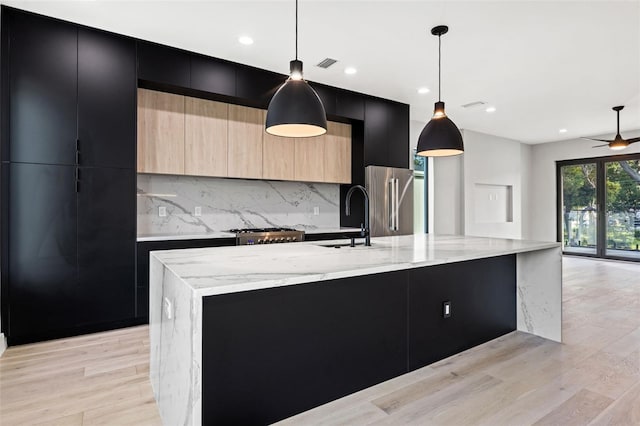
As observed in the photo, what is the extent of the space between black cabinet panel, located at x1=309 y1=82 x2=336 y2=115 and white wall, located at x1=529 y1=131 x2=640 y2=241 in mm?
6364

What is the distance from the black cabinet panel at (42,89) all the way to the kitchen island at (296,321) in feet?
5.64

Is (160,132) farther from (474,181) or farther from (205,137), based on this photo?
(474,181)

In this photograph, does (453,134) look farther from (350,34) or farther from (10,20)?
(10,20)

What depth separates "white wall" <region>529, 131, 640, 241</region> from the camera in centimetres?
802

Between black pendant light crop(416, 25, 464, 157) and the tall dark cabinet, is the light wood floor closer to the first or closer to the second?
the tall dark cabinet

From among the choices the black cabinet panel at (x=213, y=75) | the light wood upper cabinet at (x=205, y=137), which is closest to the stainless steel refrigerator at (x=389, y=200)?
the light wood upper cabinet at (x=205, y=137)

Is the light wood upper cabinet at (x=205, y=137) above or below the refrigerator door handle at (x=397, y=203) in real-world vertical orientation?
above

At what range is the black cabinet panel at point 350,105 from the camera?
471 centimetres

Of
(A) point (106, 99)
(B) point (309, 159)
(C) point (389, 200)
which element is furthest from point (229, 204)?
(C) point (389, 200)

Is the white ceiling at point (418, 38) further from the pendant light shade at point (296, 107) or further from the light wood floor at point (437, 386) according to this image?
the light wood floor at point (437, 386)

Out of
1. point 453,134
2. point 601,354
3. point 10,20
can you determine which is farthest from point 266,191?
point 601,354

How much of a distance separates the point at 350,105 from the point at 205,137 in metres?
1.99

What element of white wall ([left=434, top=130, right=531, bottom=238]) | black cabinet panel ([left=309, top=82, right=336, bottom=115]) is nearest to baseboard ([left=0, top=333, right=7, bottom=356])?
black cabinet panel ([left=309, top=82, right=336, bottom=115])

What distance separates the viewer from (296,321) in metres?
1.76
